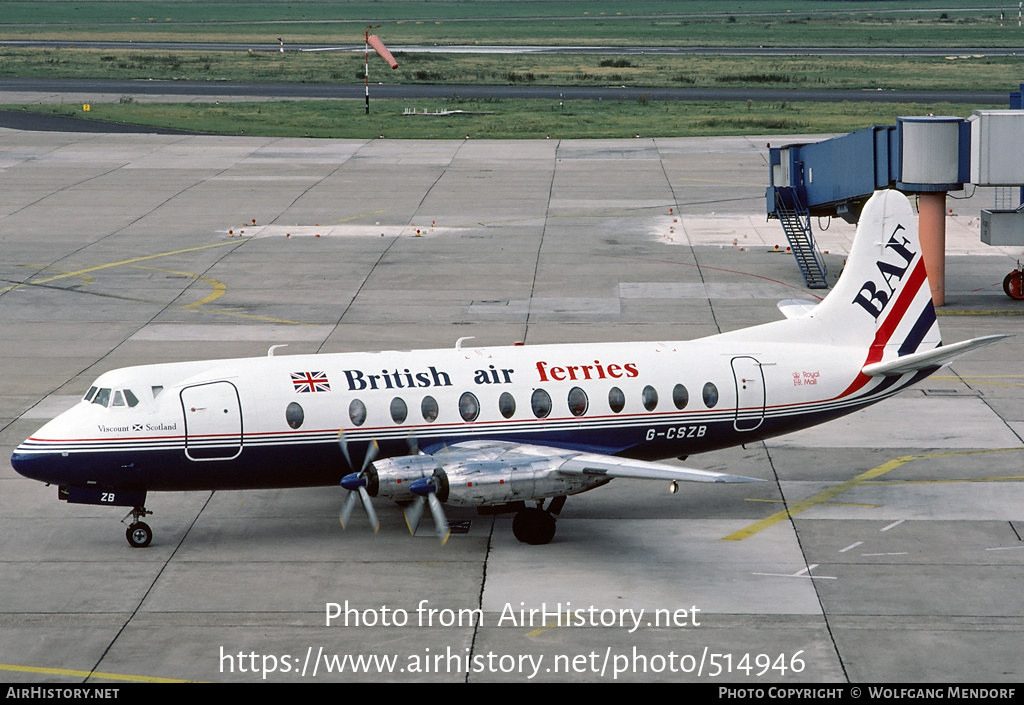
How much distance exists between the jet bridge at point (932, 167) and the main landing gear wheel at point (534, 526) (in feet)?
81.6

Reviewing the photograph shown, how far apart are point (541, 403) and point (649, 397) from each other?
7.51 ft

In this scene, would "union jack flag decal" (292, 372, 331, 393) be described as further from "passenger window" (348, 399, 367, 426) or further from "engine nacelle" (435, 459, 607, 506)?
"engine nacelle" (435, 459, 607, 506)

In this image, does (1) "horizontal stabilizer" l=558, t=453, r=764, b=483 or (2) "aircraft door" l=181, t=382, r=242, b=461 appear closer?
(1) "horizontal stabilizer" l=558, t=453, r=764, b=483

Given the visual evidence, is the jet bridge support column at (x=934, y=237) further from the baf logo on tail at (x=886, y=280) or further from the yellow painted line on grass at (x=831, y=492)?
the baf logo on tail at (x=886, y=280)

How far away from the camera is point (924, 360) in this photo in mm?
27094

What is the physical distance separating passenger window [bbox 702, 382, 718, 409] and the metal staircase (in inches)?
903

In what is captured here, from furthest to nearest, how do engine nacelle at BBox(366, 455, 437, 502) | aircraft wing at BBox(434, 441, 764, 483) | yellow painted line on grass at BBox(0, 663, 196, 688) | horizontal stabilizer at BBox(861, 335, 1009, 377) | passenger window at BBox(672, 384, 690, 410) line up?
passenger window at BBox(672, 384, 690, 410), horizontal stabilizer at BBox(861, 335, 1009, 377), engine nacelle at BBox(366, 455, 437, 502), aircraft wing at BBox(434, 441, 764, 483), yellow painted line on grass at BBox(0, 663, 196, 688)

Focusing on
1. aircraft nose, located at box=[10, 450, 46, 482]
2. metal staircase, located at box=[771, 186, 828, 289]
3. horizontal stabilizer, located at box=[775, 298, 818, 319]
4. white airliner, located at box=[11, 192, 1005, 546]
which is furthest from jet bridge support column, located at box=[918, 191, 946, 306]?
aircraft nose, located at box=[10, 450, 46, 482]

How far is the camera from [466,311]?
44.2 meters

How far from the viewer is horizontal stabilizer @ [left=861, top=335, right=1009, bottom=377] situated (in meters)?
26.2

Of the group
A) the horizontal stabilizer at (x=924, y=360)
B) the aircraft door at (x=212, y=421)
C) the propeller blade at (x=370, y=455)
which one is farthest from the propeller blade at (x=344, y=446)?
the horizontal stabilizer at (x=924, y=360)

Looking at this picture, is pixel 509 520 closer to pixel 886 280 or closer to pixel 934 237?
pixel 886 280
